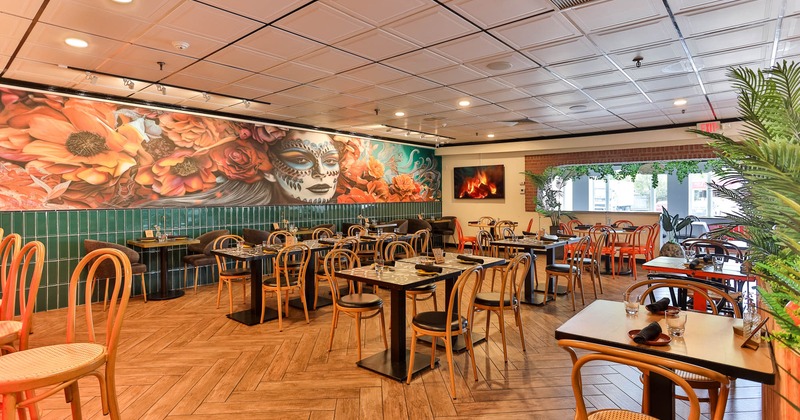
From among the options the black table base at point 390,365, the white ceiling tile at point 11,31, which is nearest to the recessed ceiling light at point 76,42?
the white ceiling tile at point 11,31

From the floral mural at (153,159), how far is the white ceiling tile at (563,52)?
515cm

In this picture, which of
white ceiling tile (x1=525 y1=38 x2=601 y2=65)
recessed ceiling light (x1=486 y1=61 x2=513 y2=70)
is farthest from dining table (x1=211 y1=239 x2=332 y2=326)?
white ceiling tile (x1=525 y1=38 x2=601 y2=65)

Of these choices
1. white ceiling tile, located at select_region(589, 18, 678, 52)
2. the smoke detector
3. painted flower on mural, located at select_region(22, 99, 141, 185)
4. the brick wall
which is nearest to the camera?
white ceiling tile, located at select_region(589, 18, 678, 52)

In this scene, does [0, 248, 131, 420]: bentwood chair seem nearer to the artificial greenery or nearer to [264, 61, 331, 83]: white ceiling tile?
the artificial greenery

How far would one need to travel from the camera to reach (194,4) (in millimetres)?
3230

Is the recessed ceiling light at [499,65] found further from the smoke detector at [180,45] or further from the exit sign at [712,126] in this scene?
the exit sign at [712,126]

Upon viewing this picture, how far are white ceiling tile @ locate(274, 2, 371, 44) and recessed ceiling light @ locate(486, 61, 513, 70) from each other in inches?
63.1

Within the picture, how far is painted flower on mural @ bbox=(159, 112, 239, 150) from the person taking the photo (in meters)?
6.55

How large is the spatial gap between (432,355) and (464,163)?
8890 mm

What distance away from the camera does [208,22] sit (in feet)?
11.6

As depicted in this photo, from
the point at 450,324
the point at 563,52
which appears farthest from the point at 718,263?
the point at 450,324

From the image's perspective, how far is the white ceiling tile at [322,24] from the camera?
335 centimetres

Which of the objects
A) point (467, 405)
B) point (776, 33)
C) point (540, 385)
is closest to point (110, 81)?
point (467, 405)

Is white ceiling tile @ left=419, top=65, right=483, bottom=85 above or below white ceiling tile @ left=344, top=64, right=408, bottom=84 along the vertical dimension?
below
